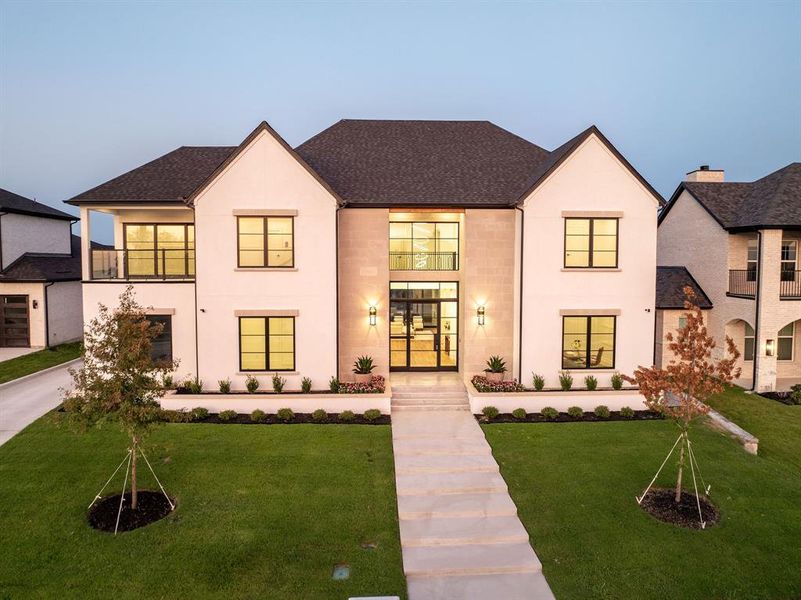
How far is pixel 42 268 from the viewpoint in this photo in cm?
2555

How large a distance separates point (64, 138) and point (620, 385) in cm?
20854

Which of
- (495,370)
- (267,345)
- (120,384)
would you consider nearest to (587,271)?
(495,370)

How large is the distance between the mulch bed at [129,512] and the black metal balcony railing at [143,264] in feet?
30.4

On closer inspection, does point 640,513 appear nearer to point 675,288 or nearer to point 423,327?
point 423,327

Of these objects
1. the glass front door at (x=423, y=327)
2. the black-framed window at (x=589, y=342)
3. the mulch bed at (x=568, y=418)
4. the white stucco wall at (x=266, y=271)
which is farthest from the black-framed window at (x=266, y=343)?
the black-framed window at (x=589, y=342)

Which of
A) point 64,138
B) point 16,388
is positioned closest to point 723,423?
point 16,388

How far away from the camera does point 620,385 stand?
1695 centimetres

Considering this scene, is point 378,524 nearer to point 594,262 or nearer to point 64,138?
point 594,262

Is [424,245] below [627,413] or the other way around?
the other way around

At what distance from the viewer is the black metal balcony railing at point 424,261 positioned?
1958 cm

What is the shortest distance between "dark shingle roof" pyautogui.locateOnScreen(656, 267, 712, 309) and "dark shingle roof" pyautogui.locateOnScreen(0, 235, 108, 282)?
2473cm

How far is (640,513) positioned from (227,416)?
448 inches

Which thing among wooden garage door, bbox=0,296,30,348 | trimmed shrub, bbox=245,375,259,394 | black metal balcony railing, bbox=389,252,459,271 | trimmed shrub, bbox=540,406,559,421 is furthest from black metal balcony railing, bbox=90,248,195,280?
trimmed shrub, bbox=540,406,559,421

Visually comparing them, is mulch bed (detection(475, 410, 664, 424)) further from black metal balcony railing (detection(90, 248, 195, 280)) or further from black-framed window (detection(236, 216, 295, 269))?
black metal balcony railing (detection(90, 248, 195, 280))
